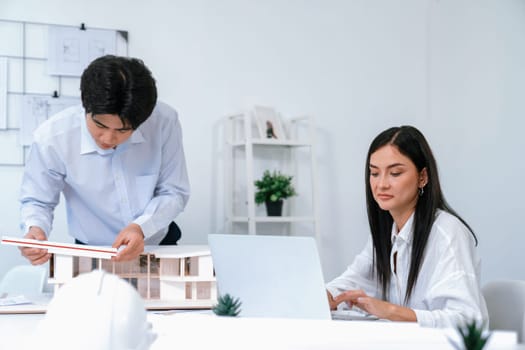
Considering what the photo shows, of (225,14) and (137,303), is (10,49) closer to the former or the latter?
(225,14)

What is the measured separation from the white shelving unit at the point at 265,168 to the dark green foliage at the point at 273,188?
7 centimetres

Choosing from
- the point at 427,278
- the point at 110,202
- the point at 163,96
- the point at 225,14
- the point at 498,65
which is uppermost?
the point at 225,14

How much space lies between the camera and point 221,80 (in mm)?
3527

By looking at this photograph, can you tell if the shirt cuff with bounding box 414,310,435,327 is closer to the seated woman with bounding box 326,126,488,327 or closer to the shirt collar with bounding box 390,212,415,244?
the seated woman with bounding box 326,126,488,327

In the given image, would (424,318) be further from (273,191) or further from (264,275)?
(273,191)

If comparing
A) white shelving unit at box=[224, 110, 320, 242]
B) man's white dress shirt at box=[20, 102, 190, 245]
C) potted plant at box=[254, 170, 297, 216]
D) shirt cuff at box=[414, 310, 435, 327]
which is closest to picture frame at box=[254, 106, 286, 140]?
white shelving unit at box=[224, 110, 320, 242]

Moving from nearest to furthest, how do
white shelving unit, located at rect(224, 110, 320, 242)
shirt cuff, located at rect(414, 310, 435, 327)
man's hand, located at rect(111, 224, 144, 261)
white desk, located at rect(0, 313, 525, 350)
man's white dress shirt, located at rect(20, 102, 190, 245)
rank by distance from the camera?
white desk, located at rect(0, 313, 525, 350) → shirt cuff, located at rect(414, 310, 435, 327) → man's hand, located at rect(111, 224, 144, 261) → man's white dress shirt, located at rect(20, 102, 190, 245) → white shelving unit, located at rect(224, 110, 320, 242)

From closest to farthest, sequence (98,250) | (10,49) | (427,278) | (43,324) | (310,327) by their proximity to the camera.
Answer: (43,324) < (310,327) < (98,250) < (427,278) < (10,49)

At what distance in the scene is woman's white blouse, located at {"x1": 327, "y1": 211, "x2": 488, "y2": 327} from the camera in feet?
4.97

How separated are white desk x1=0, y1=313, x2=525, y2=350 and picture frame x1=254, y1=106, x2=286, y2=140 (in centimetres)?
244

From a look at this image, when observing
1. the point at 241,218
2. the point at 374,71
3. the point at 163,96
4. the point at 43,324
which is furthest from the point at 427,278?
the point at 374,71

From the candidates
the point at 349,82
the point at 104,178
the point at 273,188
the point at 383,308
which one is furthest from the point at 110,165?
the point at 349,82

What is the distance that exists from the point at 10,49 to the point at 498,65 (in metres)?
2.68

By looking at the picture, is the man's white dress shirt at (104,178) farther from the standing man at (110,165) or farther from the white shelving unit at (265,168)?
the white shelving unit at (265,168)
